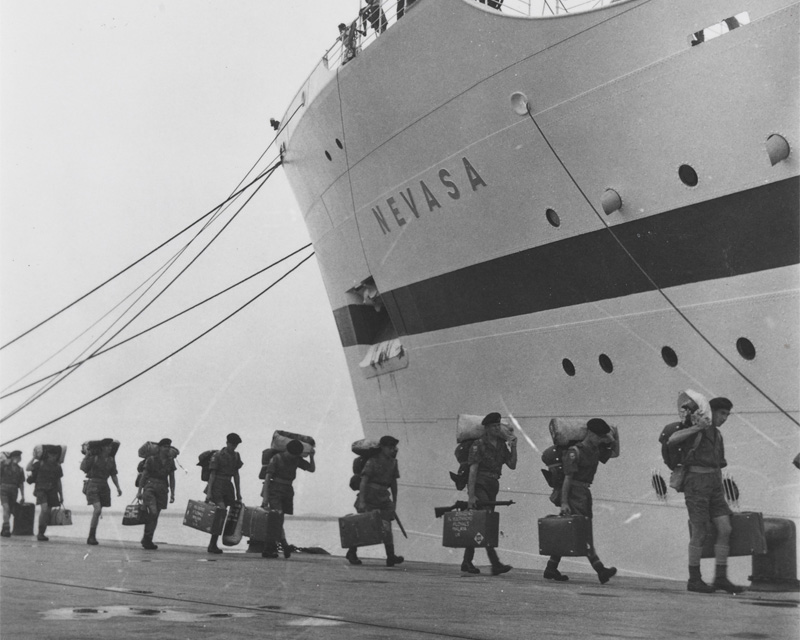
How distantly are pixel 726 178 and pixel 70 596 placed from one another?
548 centimetres

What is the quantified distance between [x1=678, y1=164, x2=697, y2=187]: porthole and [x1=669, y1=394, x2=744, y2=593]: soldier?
205 cm

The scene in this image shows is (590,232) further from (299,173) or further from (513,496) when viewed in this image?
(299,173)

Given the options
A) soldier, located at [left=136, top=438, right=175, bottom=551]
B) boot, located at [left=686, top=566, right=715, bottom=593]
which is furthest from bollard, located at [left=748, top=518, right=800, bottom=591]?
soldier, located at [left=136, top=438, right=175, bottom=551]

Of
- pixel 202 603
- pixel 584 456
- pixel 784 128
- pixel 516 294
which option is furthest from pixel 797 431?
pixel 202 603

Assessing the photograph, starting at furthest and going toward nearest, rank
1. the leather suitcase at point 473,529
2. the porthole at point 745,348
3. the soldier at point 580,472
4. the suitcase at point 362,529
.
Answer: the suitcase at point 362,529
the leather suitcase at point 473,529
the porthole at point 745,348
the soldier at point 580,472

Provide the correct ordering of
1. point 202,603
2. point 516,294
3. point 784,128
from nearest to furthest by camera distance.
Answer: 1. point 202,603
2. point 784,128
3. point 516,294

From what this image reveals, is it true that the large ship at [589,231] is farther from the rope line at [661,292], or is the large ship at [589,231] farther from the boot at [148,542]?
the boot at [148,542]

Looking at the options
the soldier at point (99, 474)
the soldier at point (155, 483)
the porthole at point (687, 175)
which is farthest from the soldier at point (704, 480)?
the soldier at point (99, 474)

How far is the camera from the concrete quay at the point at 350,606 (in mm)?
3918

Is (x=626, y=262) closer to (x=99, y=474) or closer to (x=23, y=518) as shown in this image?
(x=99, y=474)

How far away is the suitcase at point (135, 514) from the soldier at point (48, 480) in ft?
7.53

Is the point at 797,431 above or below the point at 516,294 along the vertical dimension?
below

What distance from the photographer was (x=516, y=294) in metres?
9.28

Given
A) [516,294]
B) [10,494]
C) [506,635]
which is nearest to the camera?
[506,635]
